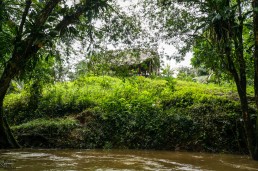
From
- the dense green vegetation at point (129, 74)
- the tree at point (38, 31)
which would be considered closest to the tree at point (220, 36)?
the dense green vegetation at point (129, 74)

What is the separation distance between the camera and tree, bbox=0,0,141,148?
665cm

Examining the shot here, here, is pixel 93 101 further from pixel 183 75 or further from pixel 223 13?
pixel 183 75

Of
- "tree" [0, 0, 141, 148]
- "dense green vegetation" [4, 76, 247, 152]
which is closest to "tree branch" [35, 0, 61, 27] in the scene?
"tree" [0, 0, 141, 148]

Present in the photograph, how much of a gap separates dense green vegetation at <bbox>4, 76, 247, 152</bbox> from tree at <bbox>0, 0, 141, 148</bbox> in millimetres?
1852

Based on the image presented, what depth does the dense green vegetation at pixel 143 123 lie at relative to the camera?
369 inches

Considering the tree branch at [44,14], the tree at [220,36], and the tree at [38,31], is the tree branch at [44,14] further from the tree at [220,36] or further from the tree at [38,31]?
the tree at [220,36]

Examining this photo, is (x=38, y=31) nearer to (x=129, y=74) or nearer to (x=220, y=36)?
(x=129, y=74)

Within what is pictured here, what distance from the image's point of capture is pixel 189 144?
943cm

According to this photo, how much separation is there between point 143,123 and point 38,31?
5.26 metres

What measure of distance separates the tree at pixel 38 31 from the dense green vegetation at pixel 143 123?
1852mm

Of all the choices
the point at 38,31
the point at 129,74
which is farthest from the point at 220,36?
the point at 38,31

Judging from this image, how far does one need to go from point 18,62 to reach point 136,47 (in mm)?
3181

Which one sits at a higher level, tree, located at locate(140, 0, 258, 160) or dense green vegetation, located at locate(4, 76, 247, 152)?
tree, located at locate(140, 0, 258, 160)

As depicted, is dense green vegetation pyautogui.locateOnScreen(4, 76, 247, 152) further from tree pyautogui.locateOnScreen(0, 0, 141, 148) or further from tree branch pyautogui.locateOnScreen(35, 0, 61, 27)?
tree branch pyautogui.locateOnScreen(35, 0, 61, 27)
